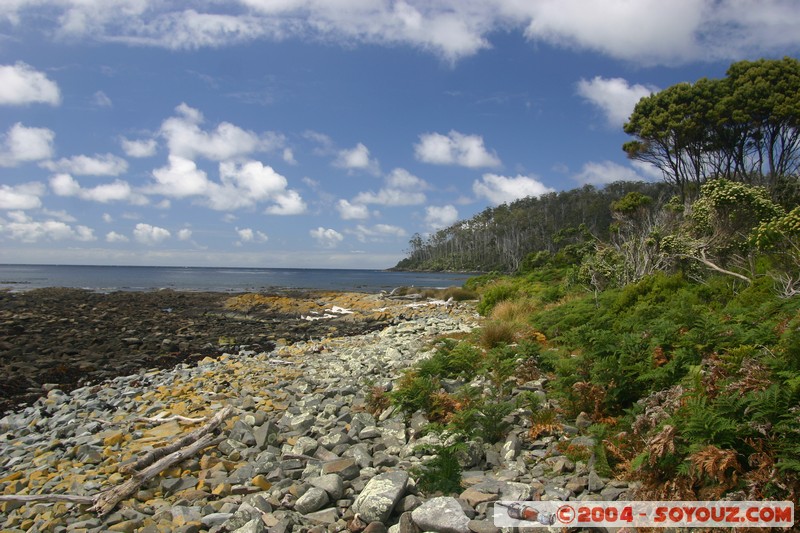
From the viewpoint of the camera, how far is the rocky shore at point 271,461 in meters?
4.13

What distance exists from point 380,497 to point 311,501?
70 cm

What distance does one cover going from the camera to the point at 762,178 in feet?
82.6

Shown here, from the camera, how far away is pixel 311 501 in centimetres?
439

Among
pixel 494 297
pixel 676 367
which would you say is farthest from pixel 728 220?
pixel 676 367

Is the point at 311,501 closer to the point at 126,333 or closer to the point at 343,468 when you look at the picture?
the point at 343,468

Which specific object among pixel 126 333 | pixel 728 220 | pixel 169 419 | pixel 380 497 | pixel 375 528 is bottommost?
pixel 126 333

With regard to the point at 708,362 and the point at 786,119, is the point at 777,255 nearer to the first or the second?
the point at 708,362

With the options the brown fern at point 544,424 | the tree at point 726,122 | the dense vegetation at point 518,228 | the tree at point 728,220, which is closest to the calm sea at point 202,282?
the dense vegetation at point 518,228

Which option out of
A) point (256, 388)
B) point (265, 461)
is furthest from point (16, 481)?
point (256, 388)

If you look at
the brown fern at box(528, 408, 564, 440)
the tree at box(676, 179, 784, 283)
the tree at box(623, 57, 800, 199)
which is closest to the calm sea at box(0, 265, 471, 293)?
the tree at box(623, 57, 800, 199)

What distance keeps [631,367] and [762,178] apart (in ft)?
86.4

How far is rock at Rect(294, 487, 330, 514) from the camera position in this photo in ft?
14.4

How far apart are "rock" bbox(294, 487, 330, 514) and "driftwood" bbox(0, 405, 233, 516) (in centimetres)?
210

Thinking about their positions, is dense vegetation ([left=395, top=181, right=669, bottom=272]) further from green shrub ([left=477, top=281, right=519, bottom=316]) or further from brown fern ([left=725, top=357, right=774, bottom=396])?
brown fern ([left=725, top=357, right=774, bottom=396])
